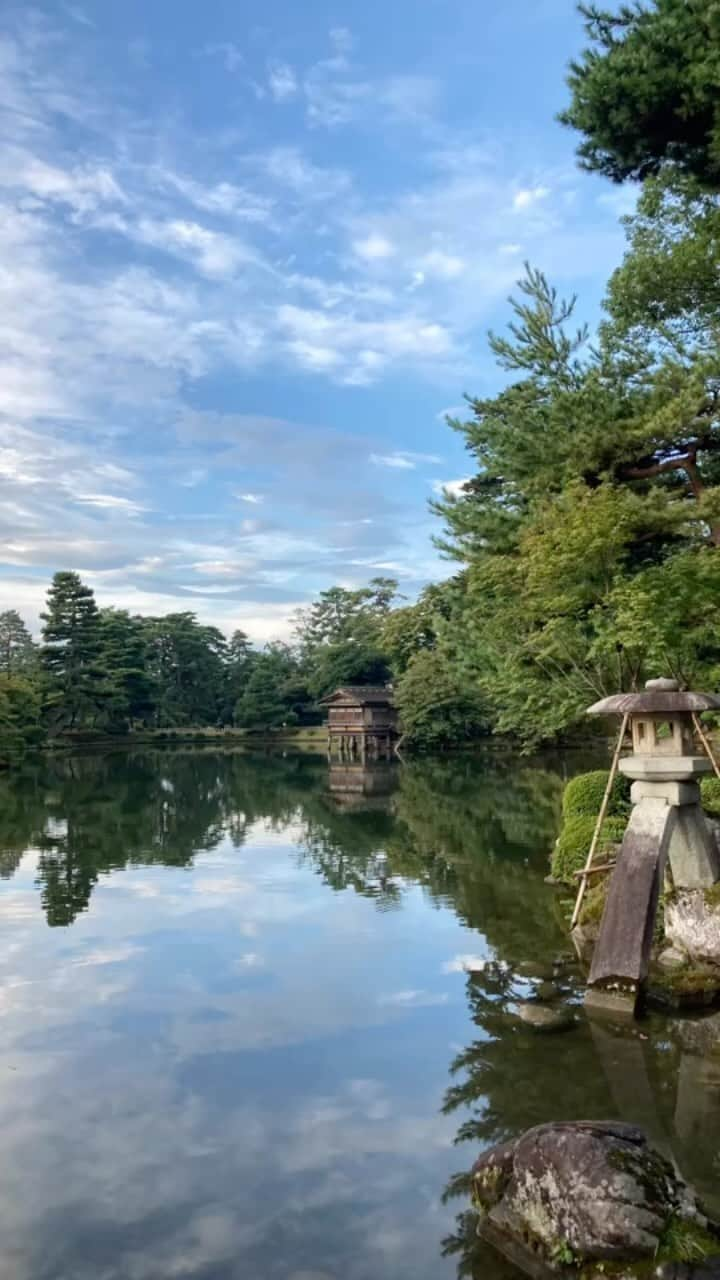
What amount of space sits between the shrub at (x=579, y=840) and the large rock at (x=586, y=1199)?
701 cm

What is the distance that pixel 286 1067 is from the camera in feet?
21.5

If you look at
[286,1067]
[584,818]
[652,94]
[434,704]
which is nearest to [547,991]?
[286,1067]

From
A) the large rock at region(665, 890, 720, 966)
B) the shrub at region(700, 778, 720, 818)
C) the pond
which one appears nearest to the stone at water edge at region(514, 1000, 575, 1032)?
the pond

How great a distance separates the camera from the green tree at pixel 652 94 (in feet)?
23.9

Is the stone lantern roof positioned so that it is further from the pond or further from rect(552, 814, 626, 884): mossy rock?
rect(552, 814, 626, 884): mossy rock

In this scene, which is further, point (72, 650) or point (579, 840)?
point (72, 650)

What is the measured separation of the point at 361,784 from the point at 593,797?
18.0 metres

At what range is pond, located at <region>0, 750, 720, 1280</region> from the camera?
446 centimetres

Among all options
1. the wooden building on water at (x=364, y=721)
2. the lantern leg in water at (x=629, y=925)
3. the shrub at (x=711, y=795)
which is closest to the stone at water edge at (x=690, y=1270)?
the lantern leg in water at (x=629, y=925)

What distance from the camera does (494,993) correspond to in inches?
315

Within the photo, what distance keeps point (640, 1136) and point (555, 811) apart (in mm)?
16946

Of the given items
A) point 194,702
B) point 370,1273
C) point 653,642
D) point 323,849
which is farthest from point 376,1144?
point 194,702

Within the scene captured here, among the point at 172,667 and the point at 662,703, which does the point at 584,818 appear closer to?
the point at 662,703

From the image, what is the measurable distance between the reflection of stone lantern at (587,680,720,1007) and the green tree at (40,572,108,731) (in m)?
43.2
